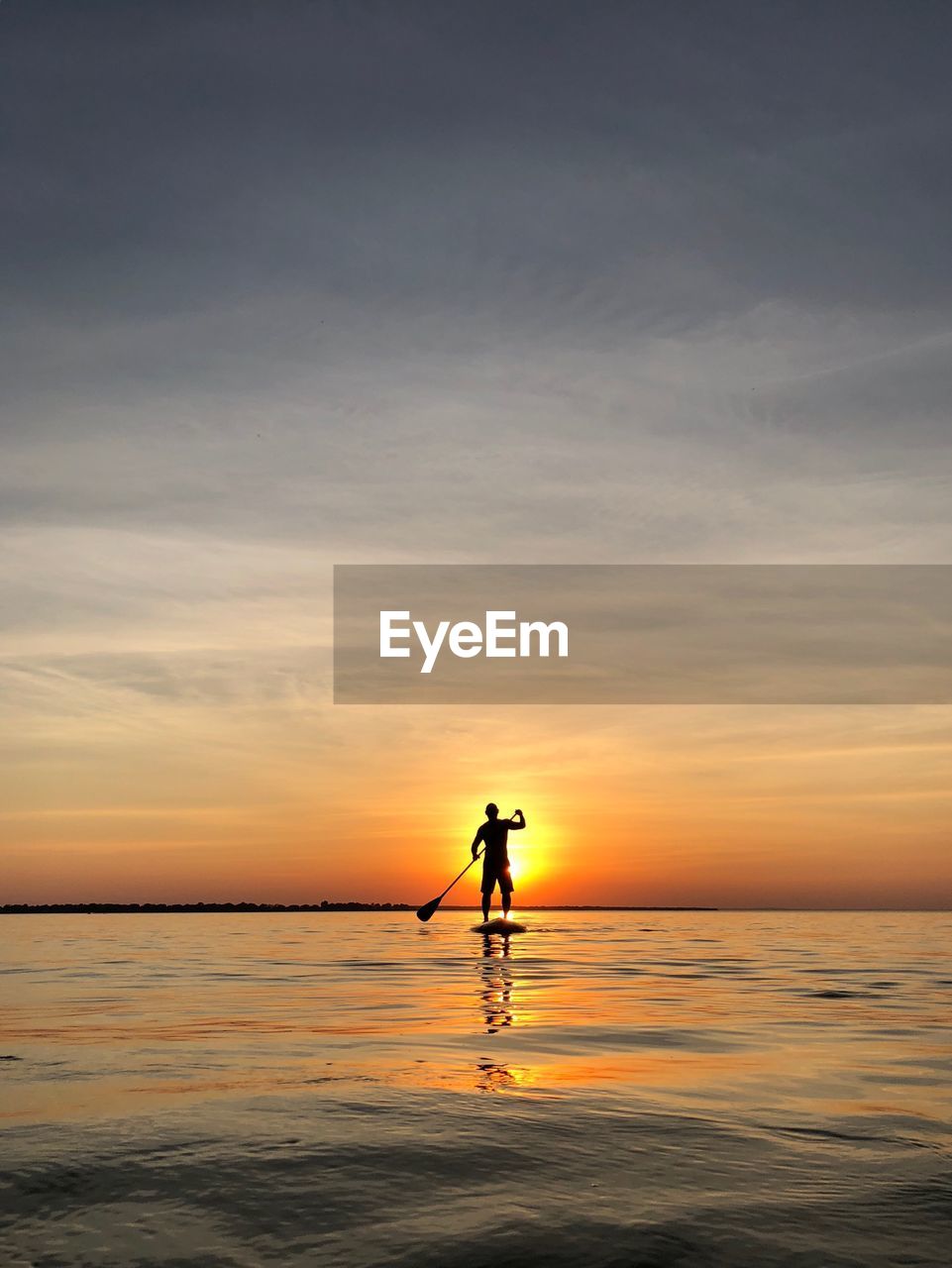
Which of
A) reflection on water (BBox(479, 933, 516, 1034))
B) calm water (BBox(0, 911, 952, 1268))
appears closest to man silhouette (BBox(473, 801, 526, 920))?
reflection on water (BBox(479, 933, 516, 1034))

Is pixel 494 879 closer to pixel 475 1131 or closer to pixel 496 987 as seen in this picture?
pixel 496 987

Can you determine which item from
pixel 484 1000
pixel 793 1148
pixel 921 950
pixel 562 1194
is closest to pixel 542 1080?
pixel 793 1148

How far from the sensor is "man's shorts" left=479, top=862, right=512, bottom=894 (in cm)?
2502

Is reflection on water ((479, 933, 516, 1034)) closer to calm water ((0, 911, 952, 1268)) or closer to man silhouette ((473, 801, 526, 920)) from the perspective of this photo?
calm water ((0, 911, 952, 1268))

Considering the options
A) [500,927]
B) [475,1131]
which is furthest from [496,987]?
[500,927]

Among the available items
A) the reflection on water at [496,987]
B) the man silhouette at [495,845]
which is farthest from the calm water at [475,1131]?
the man silhouette at [495,845]

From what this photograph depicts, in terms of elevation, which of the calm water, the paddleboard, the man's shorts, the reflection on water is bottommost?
the paddleboard

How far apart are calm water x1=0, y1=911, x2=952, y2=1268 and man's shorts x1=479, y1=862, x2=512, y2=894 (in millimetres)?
14934

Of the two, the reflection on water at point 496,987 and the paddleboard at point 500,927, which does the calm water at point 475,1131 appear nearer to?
the reflection on water at point 496,987

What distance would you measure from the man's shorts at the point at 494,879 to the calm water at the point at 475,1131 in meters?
14.9

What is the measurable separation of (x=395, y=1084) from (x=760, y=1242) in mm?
2783

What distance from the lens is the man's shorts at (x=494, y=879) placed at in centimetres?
2502

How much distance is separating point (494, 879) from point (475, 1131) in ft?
69.8

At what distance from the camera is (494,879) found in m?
25.4
